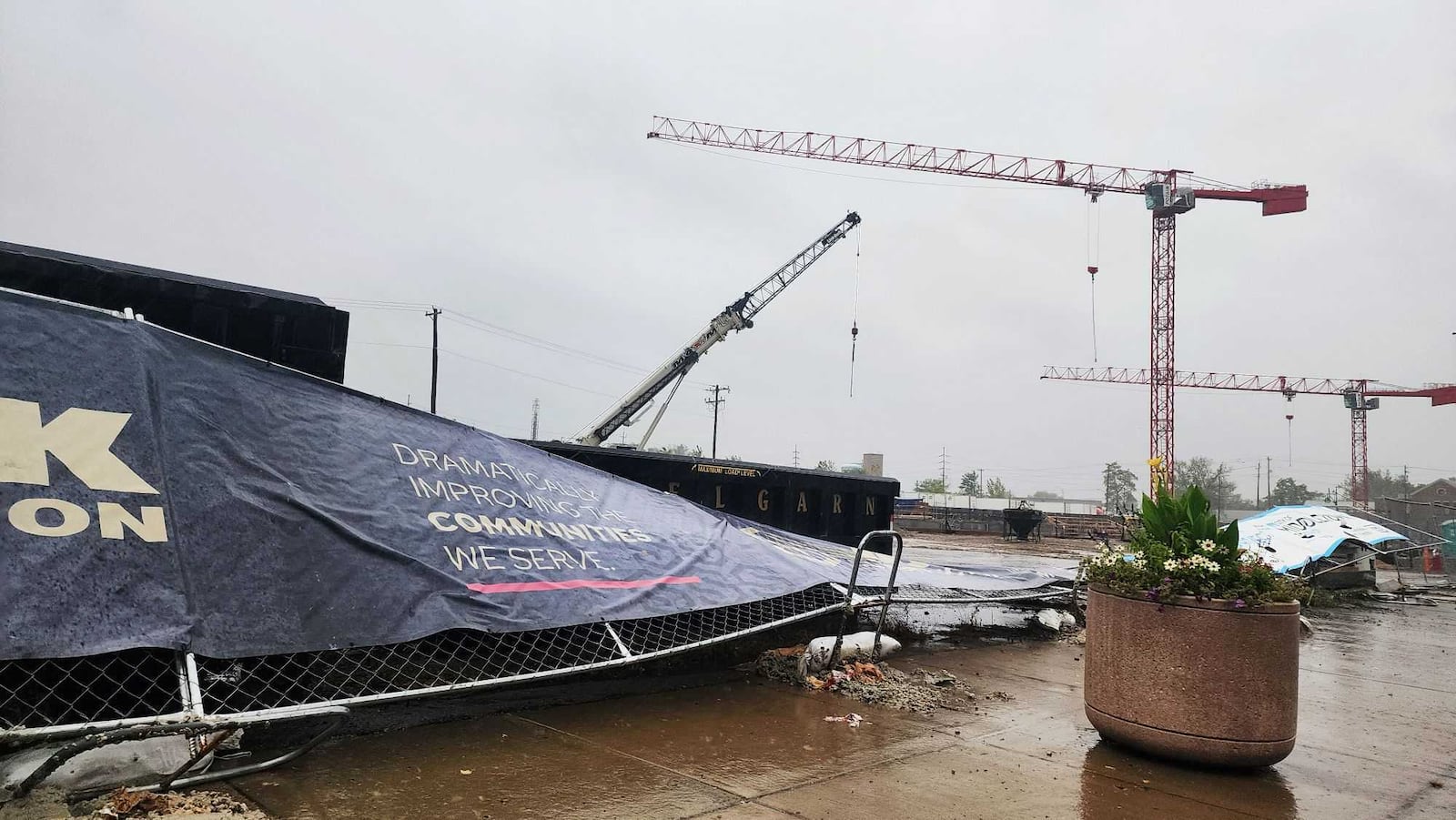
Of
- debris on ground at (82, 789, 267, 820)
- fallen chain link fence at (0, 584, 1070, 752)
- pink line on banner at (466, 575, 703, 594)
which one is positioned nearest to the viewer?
debris on ground at (82, 789, 267, 820)

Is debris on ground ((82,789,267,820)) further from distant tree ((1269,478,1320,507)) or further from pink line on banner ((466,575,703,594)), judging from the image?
distant tree ((1269,478,1320,507))

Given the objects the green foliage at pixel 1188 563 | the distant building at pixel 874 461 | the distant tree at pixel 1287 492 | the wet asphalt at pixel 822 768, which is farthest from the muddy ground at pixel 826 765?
the distant tree at pixel 1287 492

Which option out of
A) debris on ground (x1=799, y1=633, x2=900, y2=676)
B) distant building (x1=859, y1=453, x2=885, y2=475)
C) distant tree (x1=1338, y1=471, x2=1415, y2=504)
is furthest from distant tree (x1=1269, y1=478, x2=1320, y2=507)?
debris on ground (x1=799, y1=633, x2=900, y2=676)

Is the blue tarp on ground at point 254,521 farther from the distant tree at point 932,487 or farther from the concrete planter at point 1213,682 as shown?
the distant tree at point 932,487

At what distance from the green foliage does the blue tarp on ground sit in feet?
8.70

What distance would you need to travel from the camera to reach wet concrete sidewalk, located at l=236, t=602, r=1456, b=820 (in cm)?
396

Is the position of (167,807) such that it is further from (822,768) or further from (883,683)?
(883,683)

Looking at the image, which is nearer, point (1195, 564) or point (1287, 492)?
point (1195, 564)

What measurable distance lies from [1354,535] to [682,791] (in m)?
15.8

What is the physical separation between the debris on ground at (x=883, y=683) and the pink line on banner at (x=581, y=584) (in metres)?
1.19

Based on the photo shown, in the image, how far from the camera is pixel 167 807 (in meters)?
3.40

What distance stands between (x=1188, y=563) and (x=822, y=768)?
240cm

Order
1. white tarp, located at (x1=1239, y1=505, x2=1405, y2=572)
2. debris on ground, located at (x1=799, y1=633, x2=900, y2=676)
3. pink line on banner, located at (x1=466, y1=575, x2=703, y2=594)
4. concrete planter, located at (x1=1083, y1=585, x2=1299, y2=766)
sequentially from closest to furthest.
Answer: concrete planter, located at (x1=1083, y1=585, x2=1299, y2=766)
pink line on banner, located at (x1=466, y1=575, x2=703, y2=594)
debris on ground, located at (x1=799, y1=633, x2=900, y2=676)
white tarp, located at (x1=1239, y1=505, x2=1405, y2=572)

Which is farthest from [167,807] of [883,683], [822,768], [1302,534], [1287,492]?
[1287,492]
